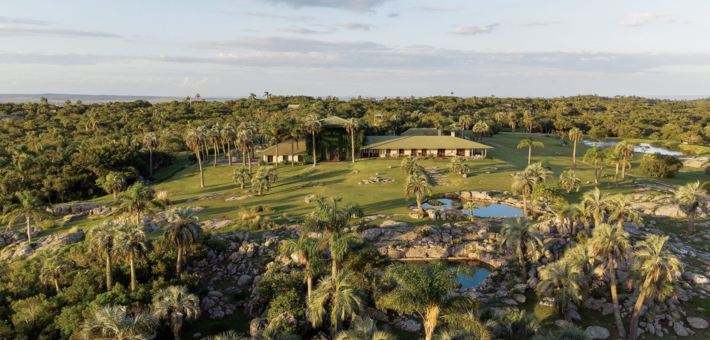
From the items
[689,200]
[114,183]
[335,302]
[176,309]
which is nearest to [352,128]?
[114,183]

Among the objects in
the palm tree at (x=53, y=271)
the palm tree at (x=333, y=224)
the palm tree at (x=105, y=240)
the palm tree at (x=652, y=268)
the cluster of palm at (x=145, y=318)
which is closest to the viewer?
the cluster of palm at (x=145, y=318)

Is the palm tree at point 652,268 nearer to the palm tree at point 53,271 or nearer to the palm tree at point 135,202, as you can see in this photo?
the palm tree at point 135,202

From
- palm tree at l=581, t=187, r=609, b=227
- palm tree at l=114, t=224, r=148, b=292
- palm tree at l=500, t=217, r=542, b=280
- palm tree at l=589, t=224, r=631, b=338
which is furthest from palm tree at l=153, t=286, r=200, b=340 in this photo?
palm tree at l=581, t=187, r=609, b=227

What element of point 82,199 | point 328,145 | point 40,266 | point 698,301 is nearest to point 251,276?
point 40,266

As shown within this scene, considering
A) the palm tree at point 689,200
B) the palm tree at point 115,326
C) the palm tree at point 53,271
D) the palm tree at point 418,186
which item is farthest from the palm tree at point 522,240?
the palm tree at point 53,271

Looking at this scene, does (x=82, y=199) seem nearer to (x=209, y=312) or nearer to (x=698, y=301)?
(x=209, y=312)
